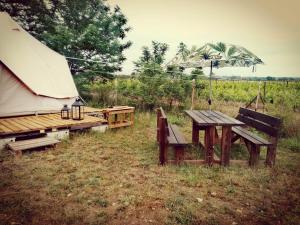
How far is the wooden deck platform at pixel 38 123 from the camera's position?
5.43 meters

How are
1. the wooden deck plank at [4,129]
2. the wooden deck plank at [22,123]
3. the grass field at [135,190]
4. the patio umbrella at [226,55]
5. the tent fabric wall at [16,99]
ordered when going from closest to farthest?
1. the grass field at [135,190]
2. the wooden deck plank at [4,129]
3. the wooden deck plank at [22,123]
4. the patio umbrella at [226,55]
5. the tent fabric wall at [16,99]

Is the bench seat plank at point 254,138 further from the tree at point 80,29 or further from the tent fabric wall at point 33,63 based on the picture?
the tree at point 80,29

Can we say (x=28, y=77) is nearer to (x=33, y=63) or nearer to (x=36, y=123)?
(x=33, y=63)

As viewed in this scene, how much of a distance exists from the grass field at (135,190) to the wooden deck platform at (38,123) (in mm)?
722

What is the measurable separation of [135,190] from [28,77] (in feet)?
18.5

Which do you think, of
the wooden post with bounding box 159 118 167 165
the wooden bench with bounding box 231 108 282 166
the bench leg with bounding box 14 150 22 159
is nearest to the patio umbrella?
the wooden bench with bounding box 231 108 282 166

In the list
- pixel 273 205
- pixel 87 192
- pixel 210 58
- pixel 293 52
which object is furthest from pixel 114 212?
pixel 293 52

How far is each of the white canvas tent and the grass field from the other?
2.55m

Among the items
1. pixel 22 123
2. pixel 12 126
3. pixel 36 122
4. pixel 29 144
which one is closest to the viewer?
pixel 29 144

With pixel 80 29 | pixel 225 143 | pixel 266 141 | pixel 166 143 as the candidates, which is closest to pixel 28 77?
pixel 80 29

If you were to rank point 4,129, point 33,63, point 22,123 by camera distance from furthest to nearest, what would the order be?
1. point 33,63
2. point 22,123
3. point 4,129

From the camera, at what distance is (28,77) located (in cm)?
723

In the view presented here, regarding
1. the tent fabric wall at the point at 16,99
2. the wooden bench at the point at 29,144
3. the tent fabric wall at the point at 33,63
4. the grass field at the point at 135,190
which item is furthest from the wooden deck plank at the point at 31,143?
the tent fabric wall at the point at 33,63

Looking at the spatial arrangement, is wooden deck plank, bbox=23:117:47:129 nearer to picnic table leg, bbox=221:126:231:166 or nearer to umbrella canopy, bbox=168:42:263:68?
picnic table leg, bbox=221:126:231:166
